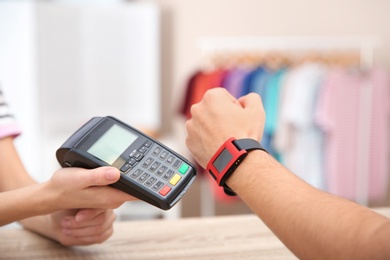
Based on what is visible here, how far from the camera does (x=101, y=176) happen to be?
67 centimetres

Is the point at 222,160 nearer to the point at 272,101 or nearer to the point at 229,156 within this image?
the point at 229,156

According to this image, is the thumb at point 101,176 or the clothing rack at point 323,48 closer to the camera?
the thumb at point 101,176

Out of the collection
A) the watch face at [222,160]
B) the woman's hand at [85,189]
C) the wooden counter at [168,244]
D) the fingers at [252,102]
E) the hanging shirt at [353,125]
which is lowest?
the hanging shirt at [353,125]

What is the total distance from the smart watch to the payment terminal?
0.06m

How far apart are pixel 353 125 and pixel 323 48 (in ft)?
2.17

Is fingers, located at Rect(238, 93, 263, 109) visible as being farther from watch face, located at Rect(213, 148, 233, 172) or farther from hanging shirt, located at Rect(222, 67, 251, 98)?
hanging shirt, located at Rect(222, 67, 251, 98)

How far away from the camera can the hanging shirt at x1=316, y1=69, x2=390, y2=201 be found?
7.82ft

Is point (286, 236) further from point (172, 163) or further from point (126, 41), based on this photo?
point (126, 41)

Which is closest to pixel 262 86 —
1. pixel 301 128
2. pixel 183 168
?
pixel 301 128

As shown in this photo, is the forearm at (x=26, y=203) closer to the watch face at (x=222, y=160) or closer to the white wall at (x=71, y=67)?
the watch face at (x=222, y=160)

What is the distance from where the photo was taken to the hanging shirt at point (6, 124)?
1006 millimetres

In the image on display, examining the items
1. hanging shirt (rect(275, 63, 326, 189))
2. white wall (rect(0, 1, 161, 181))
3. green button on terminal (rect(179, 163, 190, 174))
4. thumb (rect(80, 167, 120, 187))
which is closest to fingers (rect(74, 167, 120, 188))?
thumb (rect(80, 167, 120, 187))

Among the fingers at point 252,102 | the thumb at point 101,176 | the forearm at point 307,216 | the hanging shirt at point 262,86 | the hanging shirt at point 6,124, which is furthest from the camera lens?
the hanging shirt at point 262,86

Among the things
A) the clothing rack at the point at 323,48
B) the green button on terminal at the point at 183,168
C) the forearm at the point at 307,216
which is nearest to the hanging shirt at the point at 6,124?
the green button on terminal at the point at 183,168
